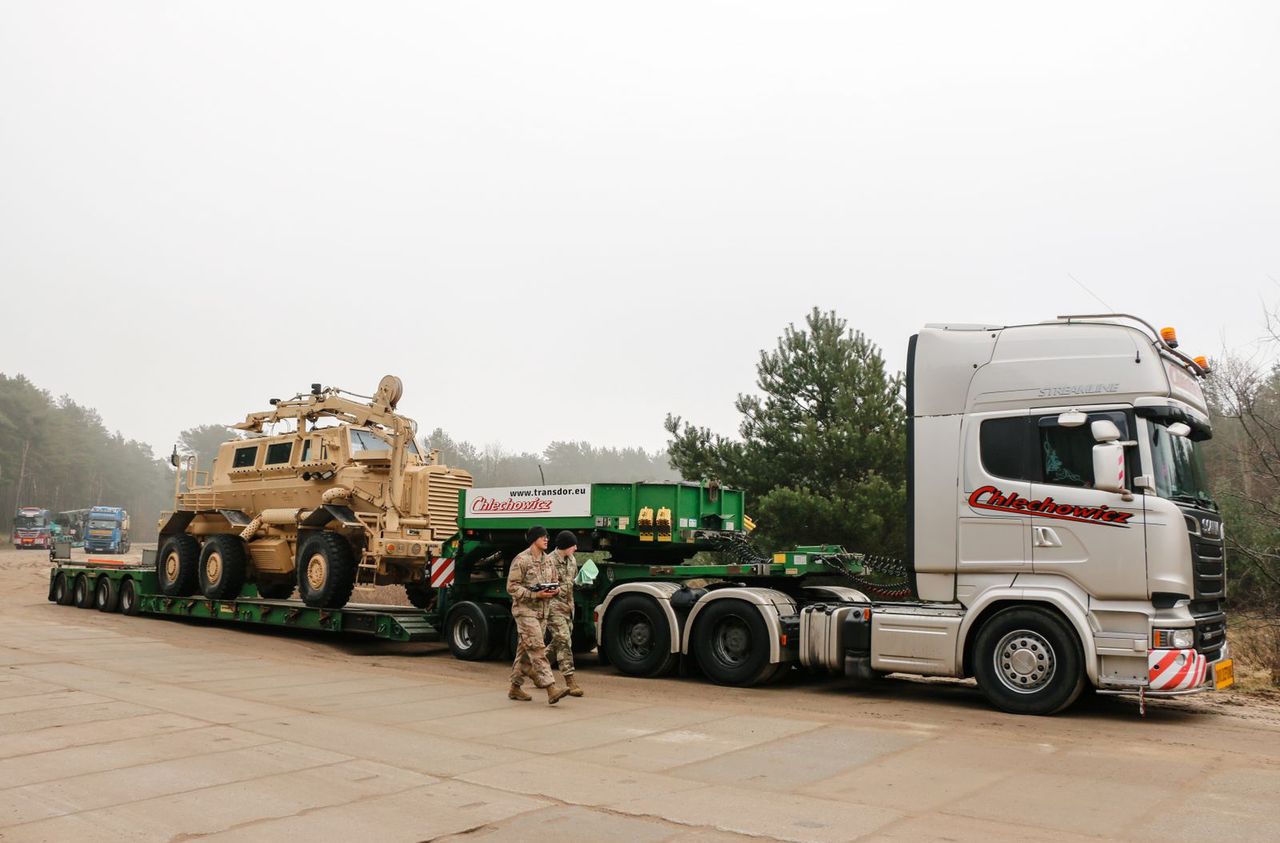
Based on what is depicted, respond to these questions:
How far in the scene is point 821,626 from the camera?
11.0m

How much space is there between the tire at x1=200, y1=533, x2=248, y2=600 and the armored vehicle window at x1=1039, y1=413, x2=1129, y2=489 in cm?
1412

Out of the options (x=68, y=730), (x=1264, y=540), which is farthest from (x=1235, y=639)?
(x=68, y=730)

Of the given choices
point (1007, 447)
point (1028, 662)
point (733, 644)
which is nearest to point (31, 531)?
point (733, 644)

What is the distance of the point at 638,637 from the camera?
486 inches

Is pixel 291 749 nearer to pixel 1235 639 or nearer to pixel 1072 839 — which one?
pixel 1072 839

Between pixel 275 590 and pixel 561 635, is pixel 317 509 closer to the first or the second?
pixel 275 590

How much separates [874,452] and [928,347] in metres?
9.78

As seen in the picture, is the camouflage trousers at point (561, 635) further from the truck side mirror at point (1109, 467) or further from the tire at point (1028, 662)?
the truck side mirror at point (1109, 467)

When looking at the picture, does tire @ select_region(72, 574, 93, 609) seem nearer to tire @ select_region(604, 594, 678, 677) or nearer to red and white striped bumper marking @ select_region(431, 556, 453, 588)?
red and white striped bumper marking @ select_region(431, 556, 453, 588)

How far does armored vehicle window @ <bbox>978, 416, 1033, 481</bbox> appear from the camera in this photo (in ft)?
32.0

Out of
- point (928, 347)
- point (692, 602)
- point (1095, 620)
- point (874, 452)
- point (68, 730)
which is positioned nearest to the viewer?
point (68, 730)

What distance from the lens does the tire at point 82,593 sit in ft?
70.9

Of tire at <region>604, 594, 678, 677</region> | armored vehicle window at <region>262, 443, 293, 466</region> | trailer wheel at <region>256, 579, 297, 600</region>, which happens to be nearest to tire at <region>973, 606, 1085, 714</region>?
tire at <region>604, 594, 678, 677</region>

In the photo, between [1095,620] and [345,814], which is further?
[1095,620]
